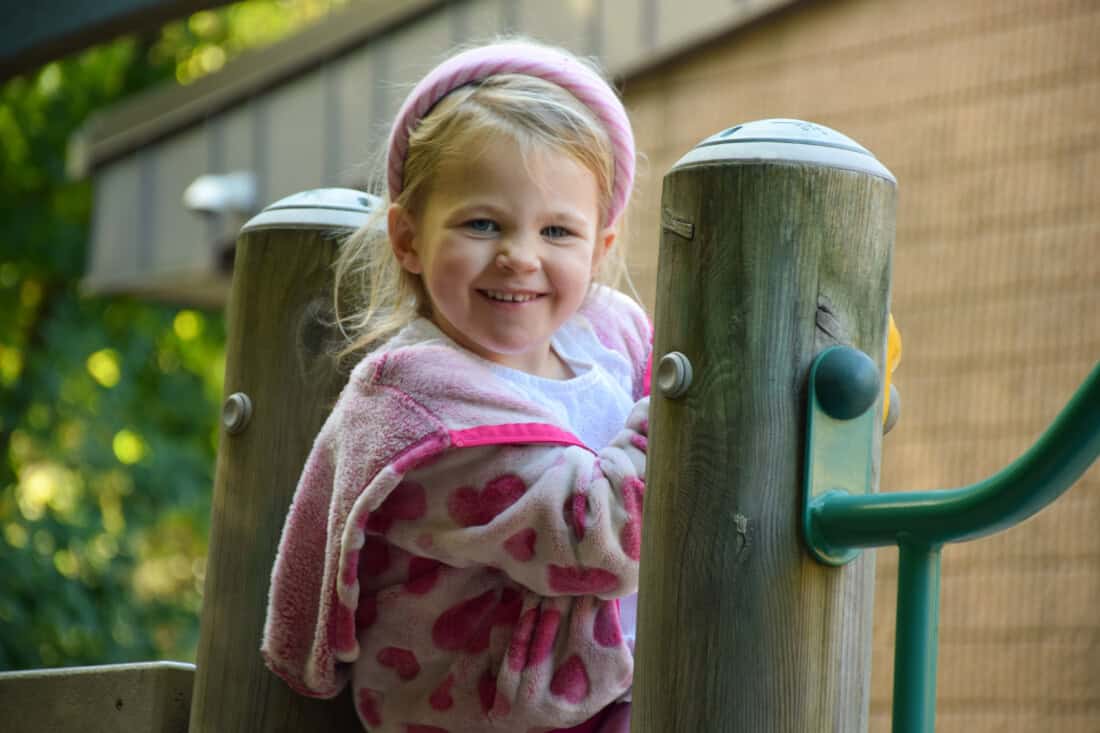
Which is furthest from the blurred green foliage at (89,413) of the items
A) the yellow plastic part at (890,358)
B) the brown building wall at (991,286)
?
the yellow plastic part at (890,358)

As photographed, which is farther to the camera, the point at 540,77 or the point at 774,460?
the point at 540,77

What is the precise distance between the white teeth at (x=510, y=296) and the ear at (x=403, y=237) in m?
0.13

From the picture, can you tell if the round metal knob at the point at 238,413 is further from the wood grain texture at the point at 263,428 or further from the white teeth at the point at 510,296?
the white teeth at the point at 510,296

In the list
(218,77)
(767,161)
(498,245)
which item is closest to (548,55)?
(498,245)

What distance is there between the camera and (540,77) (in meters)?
1.91

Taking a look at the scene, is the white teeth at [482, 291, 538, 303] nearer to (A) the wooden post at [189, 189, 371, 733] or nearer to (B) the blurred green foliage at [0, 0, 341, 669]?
(A) the wooden post at [189, 189, 371, 733]

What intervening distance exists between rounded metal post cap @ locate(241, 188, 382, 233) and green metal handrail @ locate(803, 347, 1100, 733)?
2.91ft

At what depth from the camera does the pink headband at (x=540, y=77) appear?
191 centimetres

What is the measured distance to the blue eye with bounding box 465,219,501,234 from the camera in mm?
1820

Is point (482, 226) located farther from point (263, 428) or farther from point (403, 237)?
point (263, 428)

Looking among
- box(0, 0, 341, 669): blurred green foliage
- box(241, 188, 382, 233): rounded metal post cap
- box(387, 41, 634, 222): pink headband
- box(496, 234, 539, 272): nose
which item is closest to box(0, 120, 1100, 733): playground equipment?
box(496, 234, 539, 272): nose

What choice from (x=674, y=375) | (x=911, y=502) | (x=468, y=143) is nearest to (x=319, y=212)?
(x=468, y=143)

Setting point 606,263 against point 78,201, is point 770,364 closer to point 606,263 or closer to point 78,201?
point 606,263

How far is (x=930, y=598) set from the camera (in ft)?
4.30
